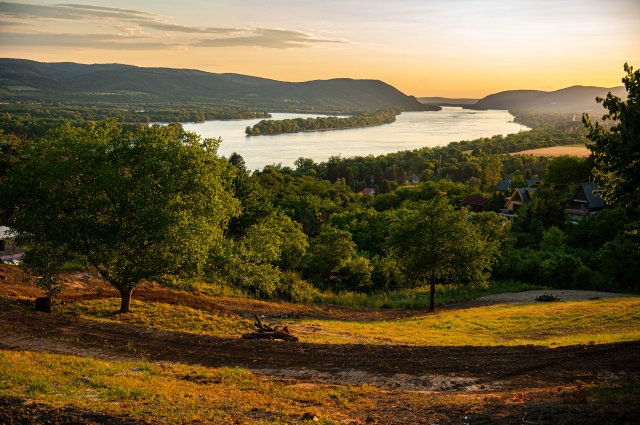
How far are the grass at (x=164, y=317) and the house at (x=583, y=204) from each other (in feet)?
221

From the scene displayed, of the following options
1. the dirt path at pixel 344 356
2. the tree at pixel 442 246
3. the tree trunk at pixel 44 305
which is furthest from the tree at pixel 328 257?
the tree trunk at pixel 44 305

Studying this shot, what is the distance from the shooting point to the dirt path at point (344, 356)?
17.5m

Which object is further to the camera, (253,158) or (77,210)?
(253,158)

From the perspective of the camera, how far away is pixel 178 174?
28641mm

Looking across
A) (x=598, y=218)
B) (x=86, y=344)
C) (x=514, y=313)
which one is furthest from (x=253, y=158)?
(x=86, y=344)

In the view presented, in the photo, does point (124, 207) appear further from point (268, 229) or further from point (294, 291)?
point (294, 291)

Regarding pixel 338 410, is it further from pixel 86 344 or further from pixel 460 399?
pixel 86 344

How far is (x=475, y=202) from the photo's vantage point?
101750 mm

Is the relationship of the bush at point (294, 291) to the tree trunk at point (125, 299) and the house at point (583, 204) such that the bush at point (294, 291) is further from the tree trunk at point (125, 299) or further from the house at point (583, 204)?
the house at point (583, 204)

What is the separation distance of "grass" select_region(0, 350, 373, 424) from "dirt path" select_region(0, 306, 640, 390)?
1759 millimetres

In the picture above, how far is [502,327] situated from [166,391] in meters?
22.2

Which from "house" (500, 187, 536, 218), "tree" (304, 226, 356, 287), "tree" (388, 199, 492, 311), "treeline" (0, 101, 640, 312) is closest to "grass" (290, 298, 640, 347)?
"tree" (388, 199, 492, 311)

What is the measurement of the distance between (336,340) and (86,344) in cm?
1078

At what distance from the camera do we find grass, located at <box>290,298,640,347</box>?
1016 inches
